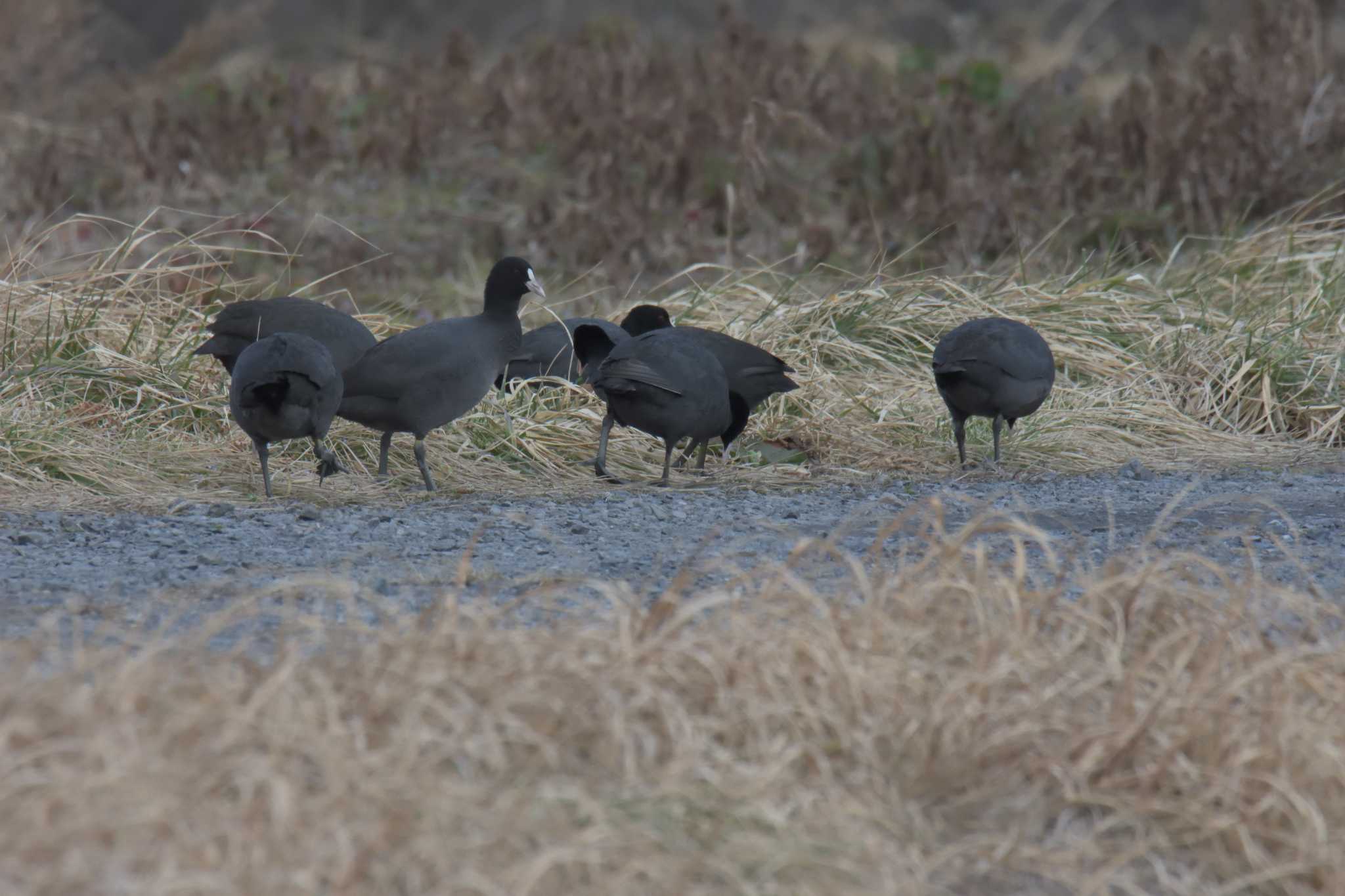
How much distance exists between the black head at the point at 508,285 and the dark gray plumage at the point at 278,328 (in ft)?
1.53

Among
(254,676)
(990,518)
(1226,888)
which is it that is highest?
(254,676)

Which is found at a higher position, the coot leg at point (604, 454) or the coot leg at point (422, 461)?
the coot leg at point (422, 461)

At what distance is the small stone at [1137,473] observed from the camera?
5488 millimetres

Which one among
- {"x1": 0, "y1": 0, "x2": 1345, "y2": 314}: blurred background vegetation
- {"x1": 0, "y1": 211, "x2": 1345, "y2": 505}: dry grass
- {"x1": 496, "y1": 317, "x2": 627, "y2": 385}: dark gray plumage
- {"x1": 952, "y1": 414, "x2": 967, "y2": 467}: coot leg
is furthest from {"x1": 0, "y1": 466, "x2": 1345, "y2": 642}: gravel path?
{"x1": 0, "y1": 0, "x2": 1345, "y2": 314}: blurred background vegetation

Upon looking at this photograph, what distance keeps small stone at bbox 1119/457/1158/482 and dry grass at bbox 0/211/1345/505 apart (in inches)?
4.7

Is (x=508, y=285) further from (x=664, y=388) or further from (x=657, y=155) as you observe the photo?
(x=657, y=155)

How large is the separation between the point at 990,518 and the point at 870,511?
40 centimetres

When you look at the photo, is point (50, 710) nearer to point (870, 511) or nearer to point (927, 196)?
point (870, 511)

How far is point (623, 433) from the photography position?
6.18 metres

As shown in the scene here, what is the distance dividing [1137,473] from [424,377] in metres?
2.51

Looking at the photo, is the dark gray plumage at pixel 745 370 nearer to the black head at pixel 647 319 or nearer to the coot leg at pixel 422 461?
the black head at pixel 647 319

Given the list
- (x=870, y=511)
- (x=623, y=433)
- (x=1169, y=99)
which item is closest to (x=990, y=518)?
(x=870, y=511)

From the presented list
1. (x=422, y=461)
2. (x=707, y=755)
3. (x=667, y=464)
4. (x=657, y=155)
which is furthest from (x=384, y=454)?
(x=657, y=155)

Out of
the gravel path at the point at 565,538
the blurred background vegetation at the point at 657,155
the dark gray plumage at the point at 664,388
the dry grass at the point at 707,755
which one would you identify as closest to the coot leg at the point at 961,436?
the gravel path at the point at 565,538
